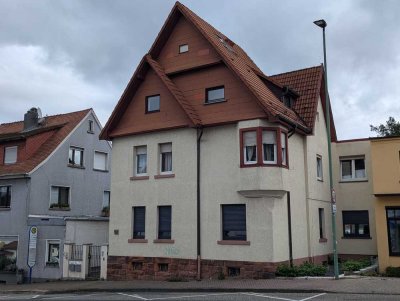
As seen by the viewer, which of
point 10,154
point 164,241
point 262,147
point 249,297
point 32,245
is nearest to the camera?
point 249,297

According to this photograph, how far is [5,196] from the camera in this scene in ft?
98.8

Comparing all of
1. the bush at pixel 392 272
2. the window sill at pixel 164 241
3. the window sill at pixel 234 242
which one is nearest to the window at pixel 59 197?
the window sill at pixel 164 241

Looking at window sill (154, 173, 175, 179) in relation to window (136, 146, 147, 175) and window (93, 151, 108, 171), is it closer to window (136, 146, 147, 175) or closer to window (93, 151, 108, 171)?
window (136, 146, 147, 175)

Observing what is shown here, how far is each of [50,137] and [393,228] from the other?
857 inches

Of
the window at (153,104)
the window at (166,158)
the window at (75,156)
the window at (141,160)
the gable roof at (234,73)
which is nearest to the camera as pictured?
the gable roof at (234,73)

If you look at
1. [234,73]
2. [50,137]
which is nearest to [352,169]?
[234,73]

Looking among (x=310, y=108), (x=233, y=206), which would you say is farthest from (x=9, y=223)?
(x=310, y=108)

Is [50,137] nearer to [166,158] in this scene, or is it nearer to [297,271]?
[166,158]

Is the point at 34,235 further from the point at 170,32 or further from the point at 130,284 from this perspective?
the point at 170,32

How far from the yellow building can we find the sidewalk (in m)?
2.77

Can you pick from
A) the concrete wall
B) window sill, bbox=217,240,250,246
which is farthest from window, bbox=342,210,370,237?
window sill, bbox=217,240,250,246

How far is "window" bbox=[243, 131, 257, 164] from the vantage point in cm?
2084

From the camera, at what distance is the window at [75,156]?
3256 centimetres

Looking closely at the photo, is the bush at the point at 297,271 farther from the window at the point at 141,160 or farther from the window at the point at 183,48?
the window at the point at 183,48
